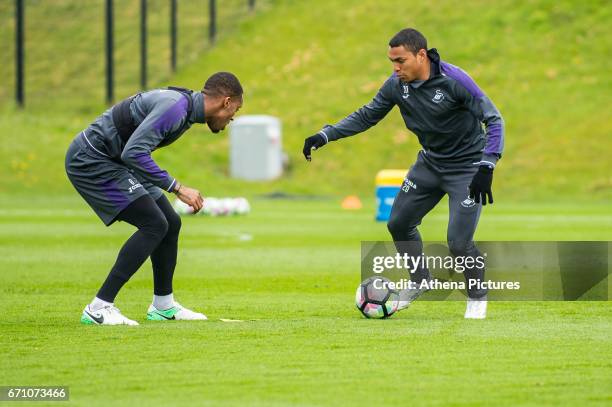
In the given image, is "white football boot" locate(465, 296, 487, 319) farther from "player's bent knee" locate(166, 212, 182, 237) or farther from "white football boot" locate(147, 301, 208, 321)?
"player's bent knee" locate(166, 212, 182, 237)

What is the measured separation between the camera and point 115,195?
1072 cm

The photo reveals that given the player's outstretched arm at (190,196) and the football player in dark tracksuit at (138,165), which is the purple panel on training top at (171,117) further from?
the player's outstretched arm at (190,196)

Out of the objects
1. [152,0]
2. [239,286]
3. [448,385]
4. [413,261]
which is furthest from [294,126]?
[448,385]

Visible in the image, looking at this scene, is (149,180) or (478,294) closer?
(149,180)

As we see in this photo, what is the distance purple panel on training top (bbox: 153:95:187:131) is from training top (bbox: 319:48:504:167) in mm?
1739

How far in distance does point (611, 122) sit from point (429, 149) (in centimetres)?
3778

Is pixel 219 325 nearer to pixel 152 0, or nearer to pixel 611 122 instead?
pixel 611 122

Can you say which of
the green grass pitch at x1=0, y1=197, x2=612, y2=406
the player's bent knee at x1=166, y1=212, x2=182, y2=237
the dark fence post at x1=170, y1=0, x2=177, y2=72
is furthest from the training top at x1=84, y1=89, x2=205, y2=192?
the dark fence post at x1=170, y1=0, x2=177, y2=72

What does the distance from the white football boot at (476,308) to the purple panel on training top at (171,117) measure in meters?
3.03

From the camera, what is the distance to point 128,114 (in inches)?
418

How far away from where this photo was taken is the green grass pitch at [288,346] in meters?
7.62

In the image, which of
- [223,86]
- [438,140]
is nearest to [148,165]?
[223,86]

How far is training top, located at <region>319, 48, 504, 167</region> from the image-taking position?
35.6 ft

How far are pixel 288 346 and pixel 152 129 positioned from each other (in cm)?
208
